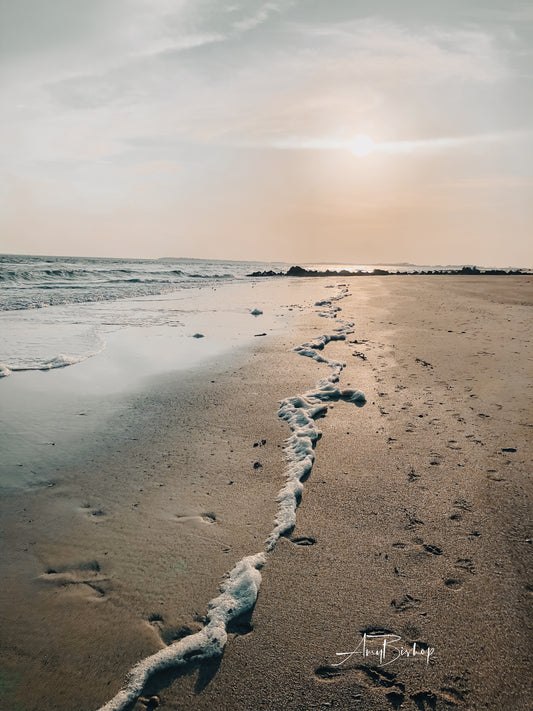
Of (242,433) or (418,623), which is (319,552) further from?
(242,433)

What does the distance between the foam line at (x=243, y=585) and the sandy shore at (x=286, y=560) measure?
50mm

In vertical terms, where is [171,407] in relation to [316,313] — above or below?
below

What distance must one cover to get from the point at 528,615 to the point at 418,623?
0.53 meters

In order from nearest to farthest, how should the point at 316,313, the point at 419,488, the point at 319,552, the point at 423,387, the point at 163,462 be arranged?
the point at 319,552 → the point at 419,488 → the point at 163,462 → the point at 423,387 → the point at 316,313

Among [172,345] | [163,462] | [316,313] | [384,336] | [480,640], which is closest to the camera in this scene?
[480,640]

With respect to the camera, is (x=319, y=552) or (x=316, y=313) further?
(x=316, y=313)

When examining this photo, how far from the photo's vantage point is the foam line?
177cm

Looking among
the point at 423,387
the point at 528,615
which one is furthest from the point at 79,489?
the point at 423,387

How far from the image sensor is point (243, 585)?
7.06ft

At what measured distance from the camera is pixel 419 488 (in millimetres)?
3045
